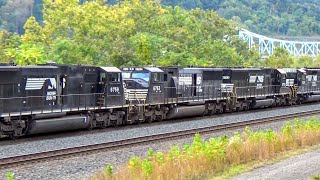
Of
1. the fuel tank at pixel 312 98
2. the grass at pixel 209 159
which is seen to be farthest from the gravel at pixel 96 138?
the fuel tank at pixel 312 98

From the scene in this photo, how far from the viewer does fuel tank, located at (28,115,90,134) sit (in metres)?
21.3

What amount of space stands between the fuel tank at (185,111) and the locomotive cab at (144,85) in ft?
3.82

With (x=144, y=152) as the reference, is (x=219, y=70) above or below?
above

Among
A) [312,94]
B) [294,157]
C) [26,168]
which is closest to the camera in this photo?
[26,168]

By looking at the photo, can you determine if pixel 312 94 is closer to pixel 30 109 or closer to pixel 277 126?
pixel 277 126

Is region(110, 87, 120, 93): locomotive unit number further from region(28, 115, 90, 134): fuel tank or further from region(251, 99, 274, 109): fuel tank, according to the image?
region(251, 99, 274, 109): fuel tank

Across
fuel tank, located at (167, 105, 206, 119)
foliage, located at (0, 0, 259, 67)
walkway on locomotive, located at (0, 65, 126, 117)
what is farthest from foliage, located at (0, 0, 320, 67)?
walkway on locomotive, located at (0, 65, 126, 117)

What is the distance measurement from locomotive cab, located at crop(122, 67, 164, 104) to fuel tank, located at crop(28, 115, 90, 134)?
415 cm

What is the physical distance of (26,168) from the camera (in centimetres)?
1507

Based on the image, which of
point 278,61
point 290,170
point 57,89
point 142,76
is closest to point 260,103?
point 142,76

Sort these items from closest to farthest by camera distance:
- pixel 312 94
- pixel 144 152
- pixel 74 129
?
pixel 144 152 → pixel 74 129 → pixel 312 94

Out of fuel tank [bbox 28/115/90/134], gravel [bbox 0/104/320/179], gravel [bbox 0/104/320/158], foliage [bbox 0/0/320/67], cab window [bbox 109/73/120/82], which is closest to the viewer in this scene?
gravel [bbox 0/104/320/179]

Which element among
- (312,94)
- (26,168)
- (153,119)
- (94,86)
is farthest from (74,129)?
(312,94)

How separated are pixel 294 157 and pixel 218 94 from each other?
60.5 feet
